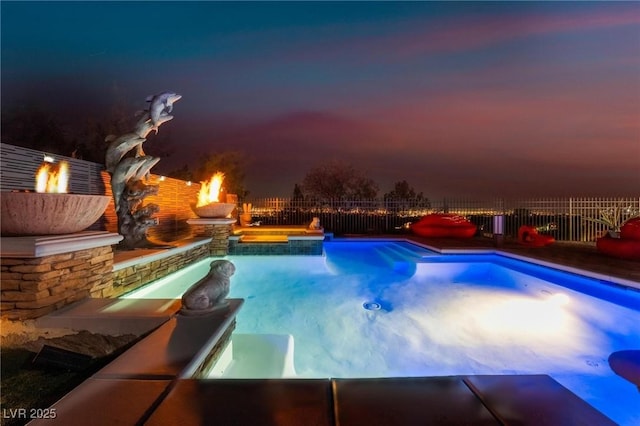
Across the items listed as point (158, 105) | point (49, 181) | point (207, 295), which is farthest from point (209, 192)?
point (207, 295)

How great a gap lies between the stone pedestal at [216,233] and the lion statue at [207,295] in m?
4.97

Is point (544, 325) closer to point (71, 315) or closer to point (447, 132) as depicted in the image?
point (71, 315)

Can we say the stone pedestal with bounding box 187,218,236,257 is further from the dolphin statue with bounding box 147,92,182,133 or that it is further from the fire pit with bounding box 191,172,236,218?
the dolphin statue with bounding box 147,92,182,133

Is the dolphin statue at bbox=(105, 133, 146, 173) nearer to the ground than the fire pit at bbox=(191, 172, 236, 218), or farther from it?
farther from it

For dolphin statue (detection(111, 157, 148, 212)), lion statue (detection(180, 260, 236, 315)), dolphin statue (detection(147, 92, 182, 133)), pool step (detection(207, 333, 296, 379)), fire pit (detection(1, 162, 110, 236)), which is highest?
dolphin statue (detection(147, 92, 182, 133))

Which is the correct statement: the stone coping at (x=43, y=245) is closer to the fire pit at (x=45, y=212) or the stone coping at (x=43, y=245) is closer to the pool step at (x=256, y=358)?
the fire pit at (x=45, y=212)

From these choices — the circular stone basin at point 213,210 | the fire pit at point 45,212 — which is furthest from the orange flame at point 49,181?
the circular stone basin at point 213,210

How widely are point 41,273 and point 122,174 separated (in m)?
3.14

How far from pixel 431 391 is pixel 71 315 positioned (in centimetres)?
261

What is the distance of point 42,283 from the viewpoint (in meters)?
2.29

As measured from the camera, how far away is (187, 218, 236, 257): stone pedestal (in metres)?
7.23

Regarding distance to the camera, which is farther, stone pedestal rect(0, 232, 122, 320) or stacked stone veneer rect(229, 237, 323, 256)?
stacked stone veneer rect(229, 237, 323, 256)

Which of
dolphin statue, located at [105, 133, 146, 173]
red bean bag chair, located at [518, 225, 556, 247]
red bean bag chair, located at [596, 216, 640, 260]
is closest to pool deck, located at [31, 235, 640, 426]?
dolphin statue, located at [105, 133, 146, 173]

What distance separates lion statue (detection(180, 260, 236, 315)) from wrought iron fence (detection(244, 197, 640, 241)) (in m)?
11.1
